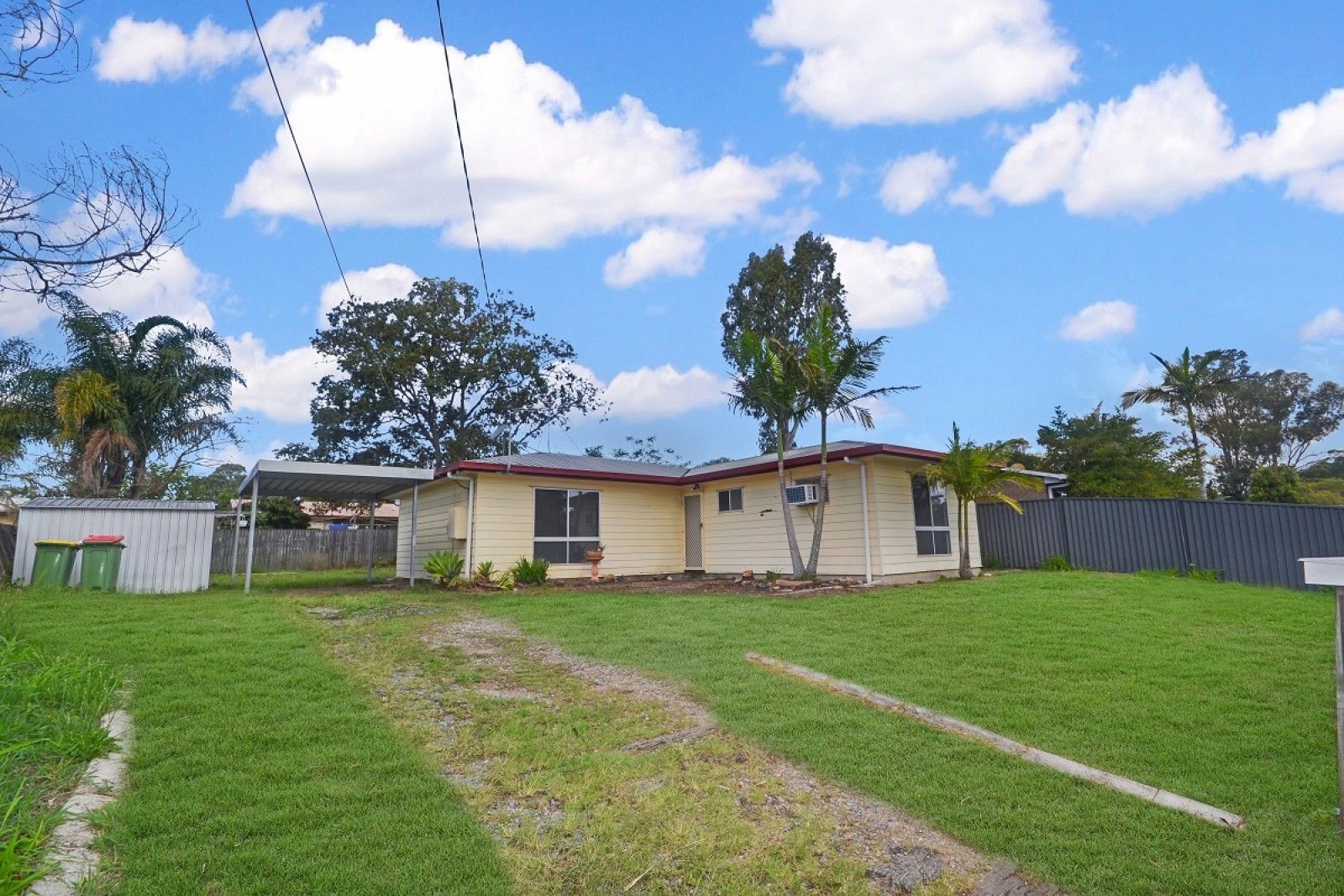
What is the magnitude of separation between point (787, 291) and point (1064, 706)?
23155 millimetres

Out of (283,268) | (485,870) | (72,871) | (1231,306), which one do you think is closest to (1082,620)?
(485,870)

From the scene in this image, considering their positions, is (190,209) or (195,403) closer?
(190,209)

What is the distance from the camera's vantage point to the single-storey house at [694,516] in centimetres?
Result: 1216

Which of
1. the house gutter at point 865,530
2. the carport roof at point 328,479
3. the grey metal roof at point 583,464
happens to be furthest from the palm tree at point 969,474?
the carport roof at point 328,479

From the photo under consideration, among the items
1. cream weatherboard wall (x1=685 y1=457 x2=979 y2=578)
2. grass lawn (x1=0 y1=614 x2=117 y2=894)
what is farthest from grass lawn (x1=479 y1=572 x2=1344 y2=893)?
grass lawn (x1=0 y1=614 x2=117 y2=894)

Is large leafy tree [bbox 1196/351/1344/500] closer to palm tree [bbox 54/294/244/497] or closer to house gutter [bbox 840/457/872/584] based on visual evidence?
house gutter [bbox 840/457/872/584]

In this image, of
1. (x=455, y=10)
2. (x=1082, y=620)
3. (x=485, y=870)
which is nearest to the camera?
(x=485, y=870)

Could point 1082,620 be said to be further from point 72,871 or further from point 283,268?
point 283,268

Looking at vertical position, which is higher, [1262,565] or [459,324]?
[459,324]

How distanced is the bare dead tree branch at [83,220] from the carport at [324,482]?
771 centimetres

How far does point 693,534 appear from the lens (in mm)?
15383

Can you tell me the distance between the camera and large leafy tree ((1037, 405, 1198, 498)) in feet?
63.3

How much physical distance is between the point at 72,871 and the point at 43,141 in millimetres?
3451

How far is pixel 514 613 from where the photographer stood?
909 centimetres
